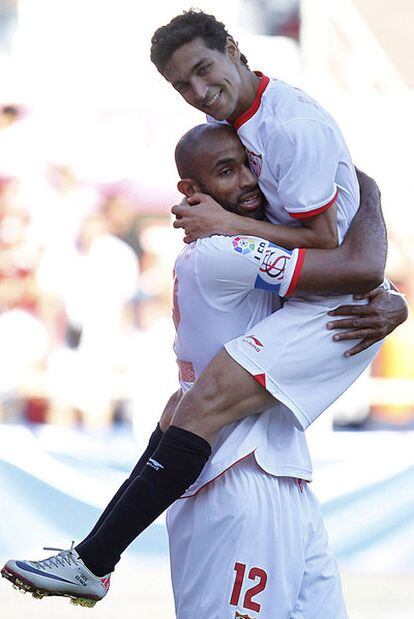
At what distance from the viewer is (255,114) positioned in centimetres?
293

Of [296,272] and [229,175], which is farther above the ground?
[229,175]

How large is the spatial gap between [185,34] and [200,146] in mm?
243

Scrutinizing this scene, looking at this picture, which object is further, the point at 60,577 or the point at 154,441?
the point at 154,441

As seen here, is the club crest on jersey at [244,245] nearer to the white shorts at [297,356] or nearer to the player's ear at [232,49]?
the white shorts at [297,356]

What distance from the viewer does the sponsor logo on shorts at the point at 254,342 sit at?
9.53 feet

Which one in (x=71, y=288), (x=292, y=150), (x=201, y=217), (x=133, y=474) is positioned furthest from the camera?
(x=71, y=288)

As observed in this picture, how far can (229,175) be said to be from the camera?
2.97 meters

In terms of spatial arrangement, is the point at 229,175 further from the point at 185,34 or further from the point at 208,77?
the point at 185,34

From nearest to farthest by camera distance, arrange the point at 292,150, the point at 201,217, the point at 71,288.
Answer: the point at 292,150 < the point at 201,217 < the point at 71,288

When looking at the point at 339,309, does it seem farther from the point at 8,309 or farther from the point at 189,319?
the point at 8,309

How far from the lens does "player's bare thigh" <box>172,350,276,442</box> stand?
113 inches

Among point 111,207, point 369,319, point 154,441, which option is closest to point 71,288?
point 111,207

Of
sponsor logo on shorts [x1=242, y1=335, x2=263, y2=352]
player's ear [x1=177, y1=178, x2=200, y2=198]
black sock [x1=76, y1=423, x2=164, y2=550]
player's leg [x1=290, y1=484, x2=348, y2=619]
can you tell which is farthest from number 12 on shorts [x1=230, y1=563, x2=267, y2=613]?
player's ear [x1=177, y1=178, x2=200, y2=198]

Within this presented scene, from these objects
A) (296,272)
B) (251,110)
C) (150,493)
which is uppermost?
(251,110)
